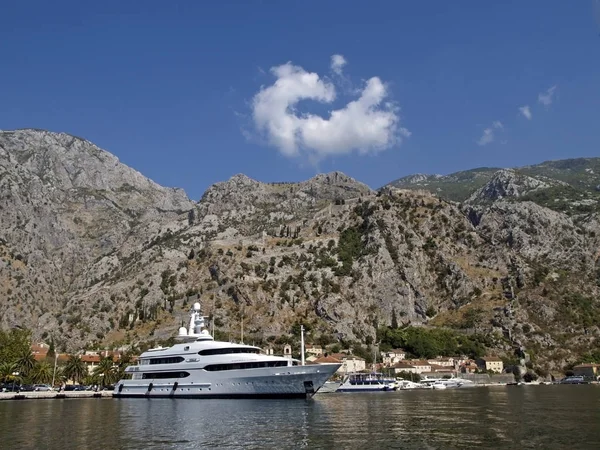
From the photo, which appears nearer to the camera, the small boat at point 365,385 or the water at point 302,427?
the water at point 302,427

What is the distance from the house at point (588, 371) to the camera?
16234 centimetres

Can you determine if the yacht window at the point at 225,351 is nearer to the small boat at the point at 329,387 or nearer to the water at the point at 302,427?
the water at the point at 302,427

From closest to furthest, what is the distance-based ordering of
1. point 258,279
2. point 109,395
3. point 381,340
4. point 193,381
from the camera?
point 193,381 → point 109,395 → point 381,340 → point 258,279

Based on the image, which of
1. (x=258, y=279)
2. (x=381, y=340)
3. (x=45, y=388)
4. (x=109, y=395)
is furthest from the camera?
(x=258, y=279)

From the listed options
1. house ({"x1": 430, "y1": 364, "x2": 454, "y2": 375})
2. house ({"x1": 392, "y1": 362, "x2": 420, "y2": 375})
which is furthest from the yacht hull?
house ({"x1": 430, "y1": 364, "x2": 454, "y2": 375})

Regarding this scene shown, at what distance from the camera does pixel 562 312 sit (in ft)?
614

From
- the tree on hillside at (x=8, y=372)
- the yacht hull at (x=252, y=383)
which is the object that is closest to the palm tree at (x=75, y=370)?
the tree on hillside at (x=8, y=372)

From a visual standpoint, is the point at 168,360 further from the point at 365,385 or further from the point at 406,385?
the point at 406,385

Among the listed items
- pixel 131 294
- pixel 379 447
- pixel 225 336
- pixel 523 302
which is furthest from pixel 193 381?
pixel 523 302

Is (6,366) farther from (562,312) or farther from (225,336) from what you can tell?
(562,312)

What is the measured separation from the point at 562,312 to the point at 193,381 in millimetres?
144342

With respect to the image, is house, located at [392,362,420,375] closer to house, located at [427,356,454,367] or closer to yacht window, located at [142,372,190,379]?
house, located at [427,356,454,367]

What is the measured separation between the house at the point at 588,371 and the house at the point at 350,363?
62.8m

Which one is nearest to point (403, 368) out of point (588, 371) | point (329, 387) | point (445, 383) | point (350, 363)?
point (350, 363)
